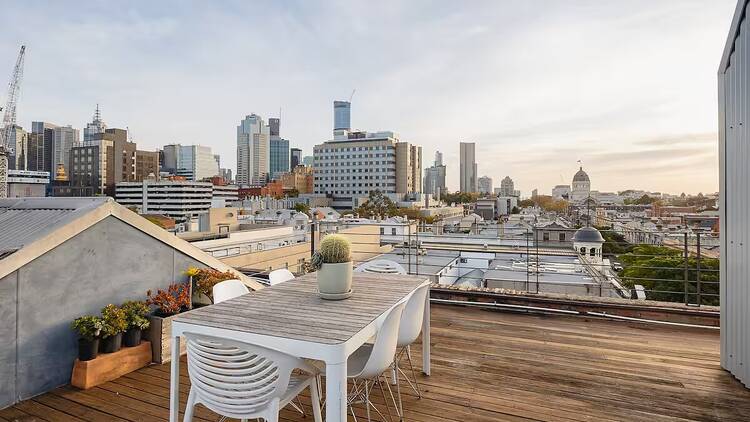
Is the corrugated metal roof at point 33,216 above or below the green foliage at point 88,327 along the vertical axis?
above

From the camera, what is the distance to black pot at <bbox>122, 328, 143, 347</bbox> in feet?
10.4

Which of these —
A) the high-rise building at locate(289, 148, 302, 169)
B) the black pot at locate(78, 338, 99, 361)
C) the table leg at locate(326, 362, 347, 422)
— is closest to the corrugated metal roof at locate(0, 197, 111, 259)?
the black pot at locate(78, 338, 99, 361)

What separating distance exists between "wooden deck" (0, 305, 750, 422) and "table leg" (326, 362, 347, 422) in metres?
0.85

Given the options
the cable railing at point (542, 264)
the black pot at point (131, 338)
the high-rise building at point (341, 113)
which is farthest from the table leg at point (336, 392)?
the high-rise building at point (341, 113)

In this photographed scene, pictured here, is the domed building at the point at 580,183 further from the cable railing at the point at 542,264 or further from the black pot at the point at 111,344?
the black pot at the point at 111,344

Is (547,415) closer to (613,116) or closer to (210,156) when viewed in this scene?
(613,116)

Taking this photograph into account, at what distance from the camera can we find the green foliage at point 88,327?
2885 millimetres

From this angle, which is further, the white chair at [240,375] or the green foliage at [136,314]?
the green foliage at [136,314]

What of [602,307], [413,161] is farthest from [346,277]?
[413,161]

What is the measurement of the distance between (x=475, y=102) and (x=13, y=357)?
10661mm

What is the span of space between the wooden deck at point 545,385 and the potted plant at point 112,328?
0.87ft

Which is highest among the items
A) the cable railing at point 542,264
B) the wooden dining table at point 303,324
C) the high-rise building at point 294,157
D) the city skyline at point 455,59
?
the high-rise building at point 294,157

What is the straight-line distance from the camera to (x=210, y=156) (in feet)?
466

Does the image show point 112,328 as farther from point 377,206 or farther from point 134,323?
point 377,206
